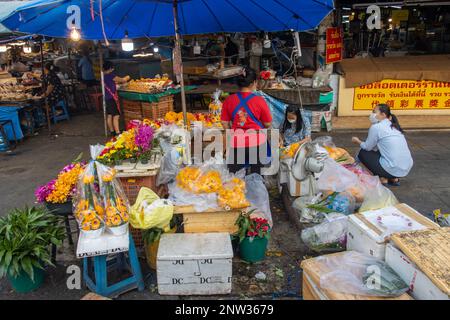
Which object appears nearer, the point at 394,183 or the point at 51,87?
the point at 394,183

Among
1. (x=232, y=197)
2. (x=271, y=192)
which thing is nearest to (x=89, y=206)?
(x=232, y=197)

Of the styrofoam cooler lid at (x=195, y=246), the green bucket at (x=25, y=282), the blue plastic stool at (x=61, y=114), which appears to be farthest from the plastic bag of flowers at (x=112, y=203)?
the blue plastic stool at (x=61, y=114)

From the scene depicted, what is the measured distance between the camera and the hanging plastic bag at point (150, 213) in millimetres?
3785

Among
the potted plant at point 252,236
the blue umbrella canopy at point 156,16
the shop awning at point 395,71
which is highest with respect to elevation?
the blue umbrella canopy at point 156,16

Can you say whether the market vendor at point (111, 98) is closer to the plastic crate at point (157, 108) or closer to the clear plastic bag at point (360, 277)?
the plastic crate at point (157, 108)

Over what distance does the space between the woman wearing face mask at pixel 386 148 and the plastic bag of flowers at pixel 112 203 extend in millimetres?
3831

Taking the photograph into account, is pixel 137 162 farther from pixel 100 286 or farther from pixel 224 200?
pixel 100 286

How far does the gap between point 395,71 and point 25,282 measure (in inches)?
330

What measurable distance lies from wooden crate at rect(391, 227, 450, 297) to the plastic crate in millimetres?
6283

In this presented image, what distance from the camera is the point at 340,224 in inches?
173

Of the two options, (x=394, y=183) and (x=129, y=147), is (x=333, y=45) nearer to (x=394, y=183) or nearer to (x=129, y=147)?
(x=394, y=183)

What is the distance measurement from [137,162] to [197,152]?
74.3 inches

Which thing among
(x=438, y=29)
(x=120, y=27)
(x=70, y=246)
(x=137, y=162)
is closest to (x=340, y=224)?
(x=137, y=162)

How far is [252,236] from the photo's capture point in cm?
416
